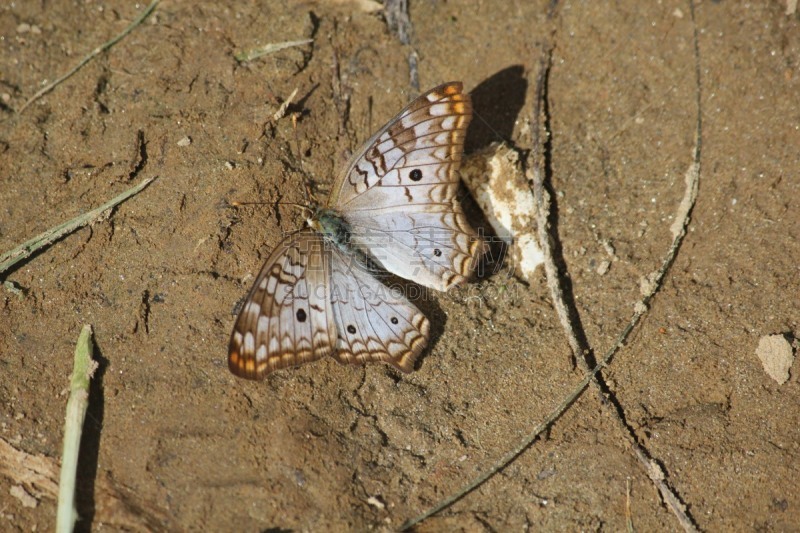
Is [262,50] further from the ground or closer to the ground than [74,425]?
further from the ground

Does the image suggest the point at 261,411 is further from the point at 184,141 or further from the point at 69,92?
the point at 69,92

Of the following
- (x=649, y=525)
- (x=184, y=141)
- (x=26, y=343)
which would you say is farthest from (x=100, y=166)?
(x=649, y=525)

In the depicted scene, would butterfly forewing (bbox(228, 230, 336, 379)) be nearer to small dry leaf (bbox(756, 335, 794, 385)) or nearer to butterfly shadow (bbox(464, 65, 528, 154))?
butterfly shadow (bbox(464, 65, 528, 154))

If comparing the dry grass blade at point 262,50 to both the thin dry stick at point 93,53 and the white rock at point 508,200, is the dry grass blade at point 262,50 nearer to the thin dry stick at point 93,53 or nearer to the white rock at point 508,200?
the thin dry stick at point 93,53

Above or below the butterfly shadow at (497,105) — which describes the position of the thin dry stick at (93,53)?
above

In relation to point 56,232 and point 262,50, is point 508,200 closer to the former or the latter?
point 262,50

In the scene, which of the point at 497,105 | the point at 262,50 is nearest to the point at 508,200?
the point at 497,105

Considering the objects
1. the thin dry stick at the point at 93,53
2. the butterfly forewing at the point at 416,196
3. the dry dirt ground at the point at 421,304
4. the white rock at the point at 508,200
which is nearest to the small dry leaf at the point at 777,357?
the dry dirt ground at the point at 421,304
